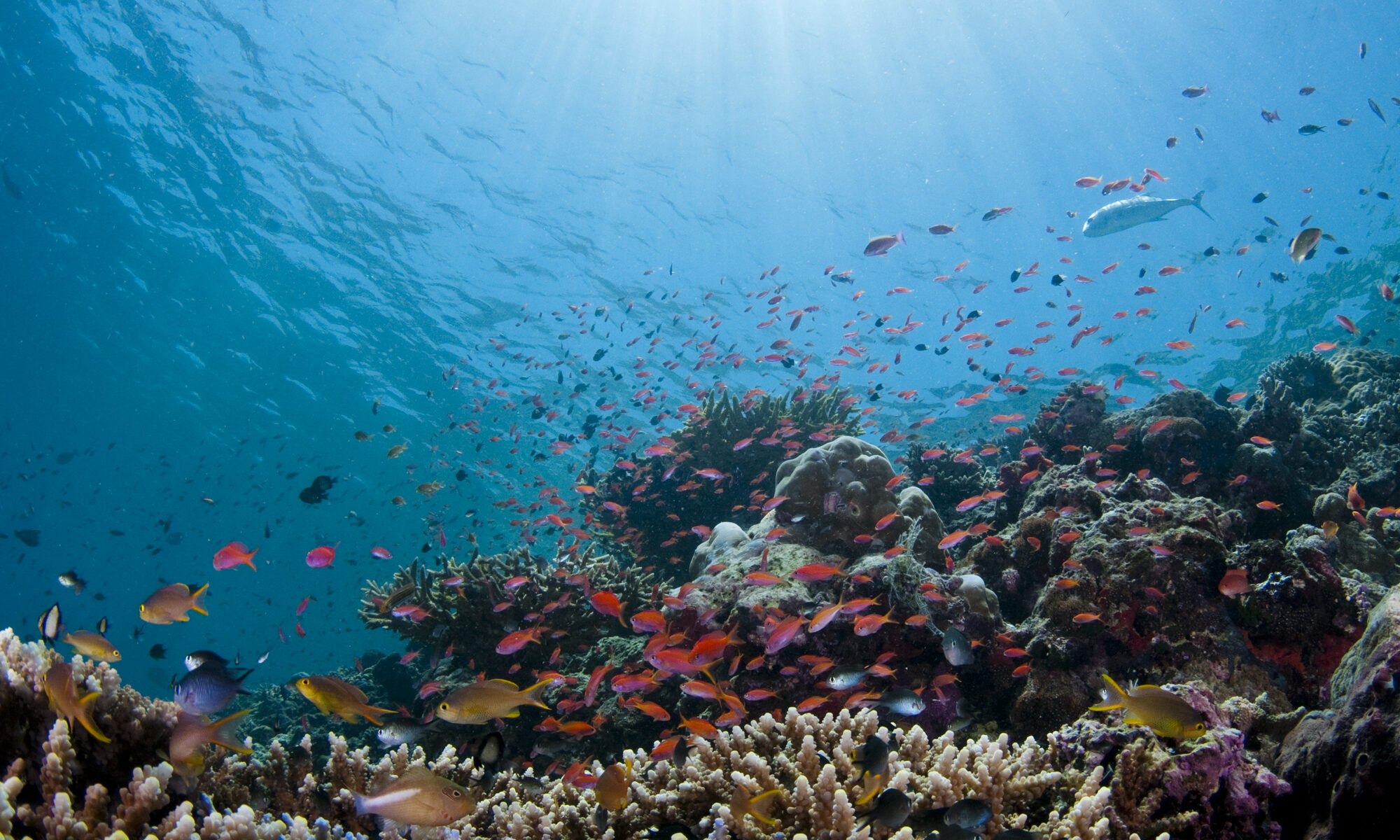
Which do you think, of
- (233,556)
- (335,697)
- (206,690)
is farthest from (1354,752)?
(233,556)

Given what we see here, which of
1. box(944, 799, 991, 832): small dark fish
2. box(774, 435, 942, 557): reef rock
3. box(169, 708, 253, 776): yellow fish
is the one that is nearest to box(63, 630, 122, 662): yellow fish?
box(169, 708, 253, 776): yellow fish

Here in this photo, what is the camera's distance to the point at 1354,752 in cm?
220

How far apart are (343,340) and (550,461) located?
54.9ft

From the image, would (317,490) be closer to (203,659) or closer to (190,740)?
(203,659)

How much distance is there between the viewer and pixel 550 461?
43250 mm

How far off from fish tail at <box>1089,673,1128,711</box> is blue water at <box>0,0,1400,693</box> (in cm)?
995

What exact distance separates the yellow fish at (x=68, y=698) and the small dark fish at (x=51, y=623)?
9.09 ft

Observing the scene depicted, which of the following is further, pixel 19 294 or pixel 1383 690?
pixel 19 294

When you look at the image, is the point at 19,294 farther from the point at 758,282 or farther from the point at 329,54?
the point at 758,282

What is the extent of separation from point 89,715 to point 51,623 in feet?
10.9

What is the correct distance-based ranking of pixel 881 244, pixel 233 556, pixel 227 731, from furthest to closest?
pixel 881 244, pixel 233 556, pixel 227 731

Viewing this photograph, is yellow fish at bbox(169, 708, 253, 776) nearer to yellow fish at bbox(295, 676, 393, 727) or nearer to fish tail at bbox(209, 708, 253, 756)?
fish tail at bbox(209, 708, 253, 756)

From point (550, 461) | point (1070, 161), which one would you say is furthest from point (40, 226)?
point (1070, 161)

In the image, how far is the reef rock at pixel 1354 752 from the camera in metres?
2.04
